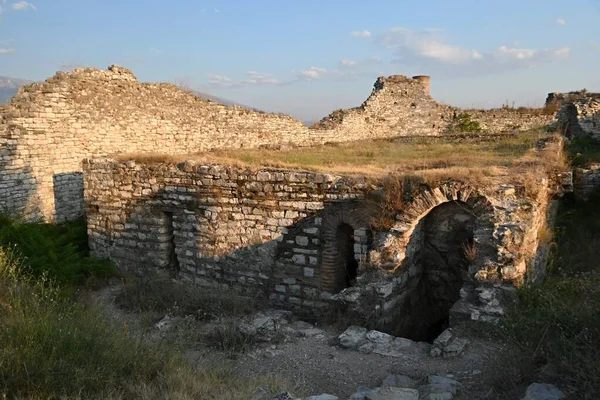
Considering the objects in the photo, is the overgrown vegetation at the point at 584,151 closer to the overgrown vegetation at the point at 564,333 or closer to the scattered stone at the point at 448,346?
the overgrown vegetation at the point at 564,333

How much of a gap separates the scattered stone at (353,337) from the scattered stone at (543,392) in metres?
2.64

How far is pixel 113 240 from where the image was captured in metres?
10.2

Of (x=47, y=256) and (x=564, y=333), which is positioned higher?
(x=564, y=333)

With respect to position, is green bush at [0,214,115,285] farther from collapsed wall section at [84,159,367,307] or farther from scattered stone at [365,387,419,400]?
scattered stone at [365,387,419,400]

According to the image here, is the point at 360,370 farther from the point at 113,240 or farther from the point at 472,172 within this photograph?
the point at 113,240

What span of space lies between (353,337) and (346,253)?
1.86 m

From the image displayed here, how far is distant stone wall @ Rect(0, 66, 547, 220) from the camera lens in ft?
38.3

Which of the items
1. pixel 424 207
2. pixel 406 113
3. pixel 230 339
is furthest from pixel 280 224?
pixel 406 113

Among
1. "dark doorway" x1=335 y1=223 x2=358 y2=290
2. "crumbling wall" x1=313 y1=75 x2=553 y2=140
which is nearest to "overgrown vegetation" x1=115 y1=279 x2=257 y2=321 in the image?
"dark doorway" x1=335 y1=223 x2=358 y2=290

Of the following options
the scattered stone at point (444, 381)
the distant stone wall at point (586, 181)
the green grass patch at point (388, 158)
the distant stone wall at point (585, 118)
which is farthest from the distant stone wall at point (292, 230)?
the distant stone wall at point (585, 118)

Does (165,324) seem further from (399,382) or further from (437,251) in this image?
(437,251)

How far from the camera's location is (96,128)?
539 inches

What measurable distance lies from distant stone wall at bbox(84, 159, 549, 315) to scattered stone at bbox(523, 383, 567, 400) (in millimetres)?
2288

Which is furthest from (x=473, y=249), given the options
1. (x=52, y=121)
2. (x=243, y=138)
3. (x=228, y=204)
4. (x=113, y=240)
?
(x=243, y=138)
